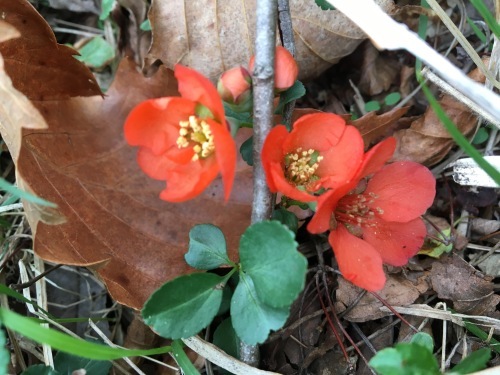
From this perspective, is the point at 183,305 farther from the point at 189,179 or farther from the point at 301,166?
the point at 301,166

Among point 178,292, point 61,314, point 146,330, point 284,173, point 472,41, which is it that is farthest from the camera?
point 472,41

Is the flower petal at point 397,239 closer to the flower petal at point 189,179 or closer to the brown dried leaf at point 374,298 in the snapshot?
the brown dried leaf at point 374,298

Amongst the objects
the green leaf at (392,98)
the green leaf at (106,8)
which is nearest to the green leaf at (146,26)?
the green leaf at (106,8)

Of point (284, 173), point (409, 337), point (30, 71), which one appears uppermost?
point (30, 71)

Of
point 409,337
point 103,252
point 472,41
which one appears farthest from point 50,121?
point 472,41

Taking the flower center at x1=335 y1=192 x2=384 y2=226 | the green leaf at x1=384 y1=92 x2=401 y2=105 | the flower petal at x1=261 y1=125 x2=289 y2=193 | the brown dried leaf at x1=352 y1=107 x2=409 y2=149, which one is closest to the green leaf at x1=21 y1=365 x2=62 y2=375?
the flower petal at x1=261 y1=125 x2=289 y2=193

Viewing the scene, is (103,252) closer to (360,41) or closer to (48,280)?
(48,280)
